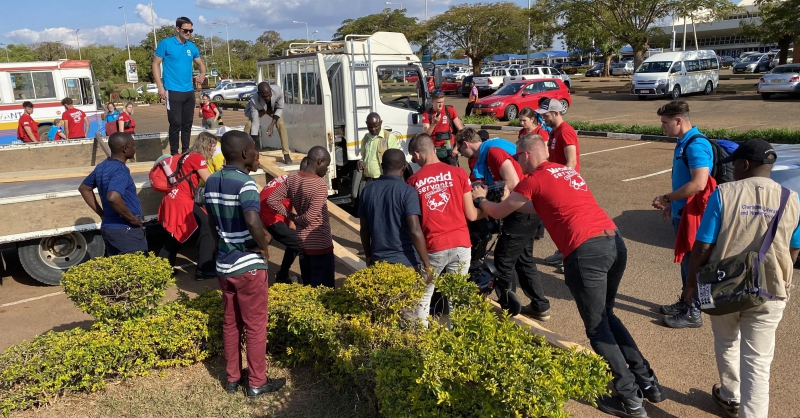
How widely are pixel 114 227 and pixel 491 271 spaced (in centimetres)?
345

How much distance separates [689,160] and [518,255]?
155cm

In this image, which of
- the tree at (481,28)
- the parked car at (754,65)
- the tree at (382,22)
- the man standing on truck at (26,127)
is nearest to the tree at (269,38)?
the tree at (382,22)

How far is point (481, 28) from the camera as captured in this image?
1925 inches

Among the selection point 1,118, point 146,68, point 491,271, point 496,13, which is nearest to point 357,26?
point 496,13

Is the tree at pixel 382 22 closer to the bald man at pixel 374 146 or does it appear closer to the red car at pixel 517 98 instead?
the red car at pixel 517 98

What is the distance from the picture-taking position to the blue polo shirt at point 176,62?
7379mm

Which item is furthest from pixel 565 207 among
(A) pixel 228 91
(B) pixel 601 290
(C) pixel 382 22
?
(C) pixel 382 22

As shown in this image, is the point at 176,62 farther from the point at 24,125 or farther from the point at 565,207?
the point at 24,125

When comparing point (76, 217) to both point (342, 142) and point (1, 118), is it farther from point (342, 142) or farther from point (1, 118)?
point (1, 118)

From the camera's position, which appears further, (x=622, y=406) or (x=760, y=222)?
(x=622, y=406)

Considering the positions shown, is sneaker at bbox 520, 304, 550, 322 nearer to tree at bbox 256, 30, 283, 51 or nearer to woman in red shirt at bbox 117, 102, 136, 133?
woman in red shirt at bbox 117, 102, 136, 133

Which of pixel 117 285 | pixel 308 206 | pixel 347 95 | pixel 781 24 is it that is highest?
pixel 781 24

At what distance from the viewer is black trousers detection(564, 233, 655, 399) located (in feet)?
11.8

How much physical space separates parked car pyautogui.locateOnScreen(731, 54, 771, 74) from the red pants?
5150 centimetres
